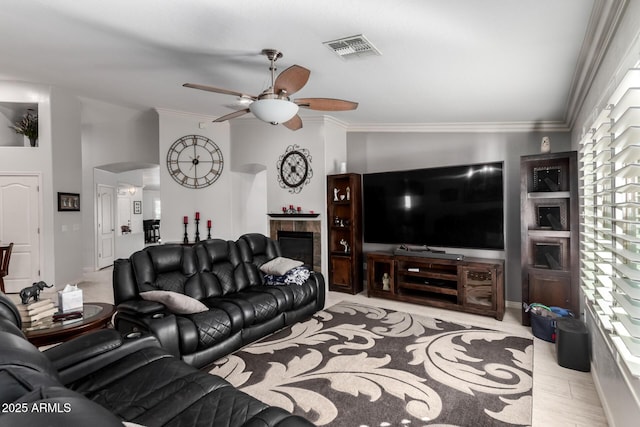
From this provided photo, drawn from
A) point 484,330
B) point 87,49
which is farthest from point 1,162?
point 484,330

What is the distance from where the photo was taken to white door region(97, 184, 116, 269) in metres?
7.71

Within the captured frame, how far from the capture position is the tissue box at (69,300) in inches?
103

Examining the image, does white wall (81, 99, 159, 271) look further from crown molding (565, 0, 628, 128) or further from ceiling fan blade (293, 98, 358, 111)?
crown molding (565, 0, 628, 128)

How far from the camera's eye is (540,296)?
145 inches

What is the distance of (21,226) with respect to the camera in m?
5.16

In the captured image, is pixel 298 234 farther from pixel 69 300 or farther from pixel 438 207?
pixel 69 300

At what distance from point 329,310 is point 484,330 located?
175 centimetres

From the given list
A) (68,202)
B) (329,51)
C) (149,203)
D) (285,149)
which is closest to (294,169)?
(285,149)

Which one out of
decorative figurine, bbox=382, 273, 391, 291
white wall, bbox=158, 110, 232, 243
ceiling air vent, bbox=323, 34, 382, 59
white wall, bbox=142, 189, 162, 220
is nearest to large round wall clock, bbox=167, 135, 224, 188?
white wall, bbox=158, 110, 232, 243

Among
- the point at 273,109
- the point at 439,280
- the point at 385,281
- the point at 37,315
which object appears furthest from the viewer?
the point at 385,281

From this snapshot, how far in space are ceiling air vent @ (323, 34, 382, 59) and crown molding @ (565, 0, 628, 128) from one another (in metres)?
1.47

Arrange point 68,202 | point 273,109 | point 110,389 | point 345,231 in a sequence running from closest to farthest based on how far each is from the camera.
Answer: point 110,389 → point 273,109 → point 345,231 → point 68,202

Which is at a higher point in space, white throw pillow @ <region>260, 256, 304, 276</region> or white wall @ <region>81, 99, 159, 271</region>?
white wall @ <region>81, 99, 159, 271</region>

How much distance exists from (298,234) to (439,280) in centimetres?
221
